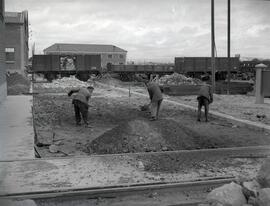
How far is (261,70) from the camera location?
59.5 ft

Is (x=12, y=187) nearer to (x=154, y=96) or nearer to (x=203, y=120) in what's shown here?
(x=154, y=96)

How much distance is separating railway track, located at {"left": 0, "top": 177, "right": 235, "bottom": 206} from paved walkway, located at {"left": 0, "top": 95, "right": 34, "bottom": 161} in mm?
1802

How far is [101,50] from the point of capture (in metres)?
90.2

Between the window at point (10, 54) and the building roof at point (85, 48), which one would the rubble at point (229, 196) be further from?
the building roof at point (85, 48)

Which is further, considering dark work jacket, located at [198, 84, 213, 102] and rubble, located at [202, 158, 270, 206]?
dark work jacket, located at [198, 84, 213, 102]

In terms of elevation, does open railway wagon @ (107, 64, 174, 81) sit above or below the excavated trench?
above

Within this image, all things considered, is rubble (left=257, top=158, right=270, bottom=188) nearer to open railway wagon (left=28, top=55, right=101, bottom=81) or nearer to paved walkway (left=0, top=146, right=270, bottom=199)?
paved walkway (left=0, top=146, right=270, bottom=199)

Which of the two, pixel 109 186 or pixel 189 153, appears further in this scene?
pixel 189 153

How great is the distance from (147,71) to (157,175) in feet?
123

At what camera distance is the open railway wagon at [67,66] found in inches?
1597

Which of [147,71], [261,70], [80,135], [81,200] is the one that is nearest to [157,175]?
[81,200]

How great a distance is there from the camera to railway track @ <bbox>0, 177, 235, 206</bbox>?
18.4ft

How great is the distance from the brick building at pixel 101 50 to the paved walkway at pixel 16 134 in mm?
74473

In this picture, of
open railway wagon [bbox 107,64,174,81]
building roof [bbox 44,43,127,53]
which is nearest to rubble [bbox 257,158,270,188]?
open railway wagon [bbox 107,64,174,81]
